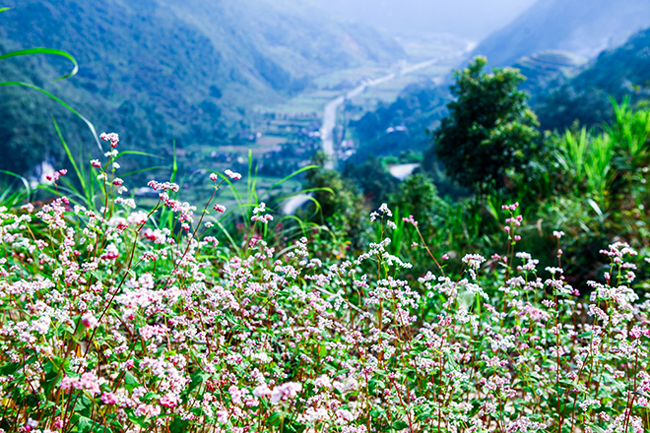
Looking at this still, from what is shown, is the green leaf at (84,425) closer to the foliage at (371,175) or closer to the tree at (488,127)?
the tree at (488,127)

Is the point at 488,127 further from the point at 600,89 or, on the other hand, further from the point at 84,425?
the point at 600,89

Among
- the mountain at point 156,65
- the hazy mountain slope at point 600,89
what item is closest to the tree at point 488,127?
the hazy mountain slope at point 600,89

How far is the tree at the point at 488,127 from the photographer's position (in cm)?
656

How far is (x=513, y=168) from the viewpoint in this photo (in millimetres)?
6578

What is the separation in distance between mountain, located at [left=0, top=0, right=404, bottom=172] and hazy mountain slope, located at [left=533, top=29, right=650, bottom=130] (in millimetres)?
26920

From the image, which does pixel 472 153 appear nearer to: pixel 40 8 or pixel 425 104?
pixel 425 104

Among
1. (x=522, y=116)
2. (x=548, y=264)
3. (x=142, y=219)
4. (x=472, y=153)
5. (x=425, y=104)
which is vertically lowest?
(x=425, y=104)

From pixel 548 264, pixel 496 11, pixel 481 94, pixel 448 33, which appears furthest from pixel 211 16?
pixel 496 11

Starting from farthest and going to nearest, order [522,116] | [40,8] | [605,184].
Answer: [40,8], [522,116], [605,184]

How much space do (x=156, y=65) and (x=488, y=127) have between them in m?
45.2

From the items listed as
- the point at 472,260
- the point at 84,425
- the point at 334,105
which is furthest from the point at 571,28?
the point at 84,425

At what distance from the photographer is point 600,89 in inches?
1067

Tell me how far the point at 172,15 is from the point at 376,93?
30.3 metres

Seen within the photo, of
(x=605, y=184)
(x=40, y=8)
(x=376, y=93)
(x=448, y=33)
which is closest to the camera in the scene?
(x=605, y=184)
